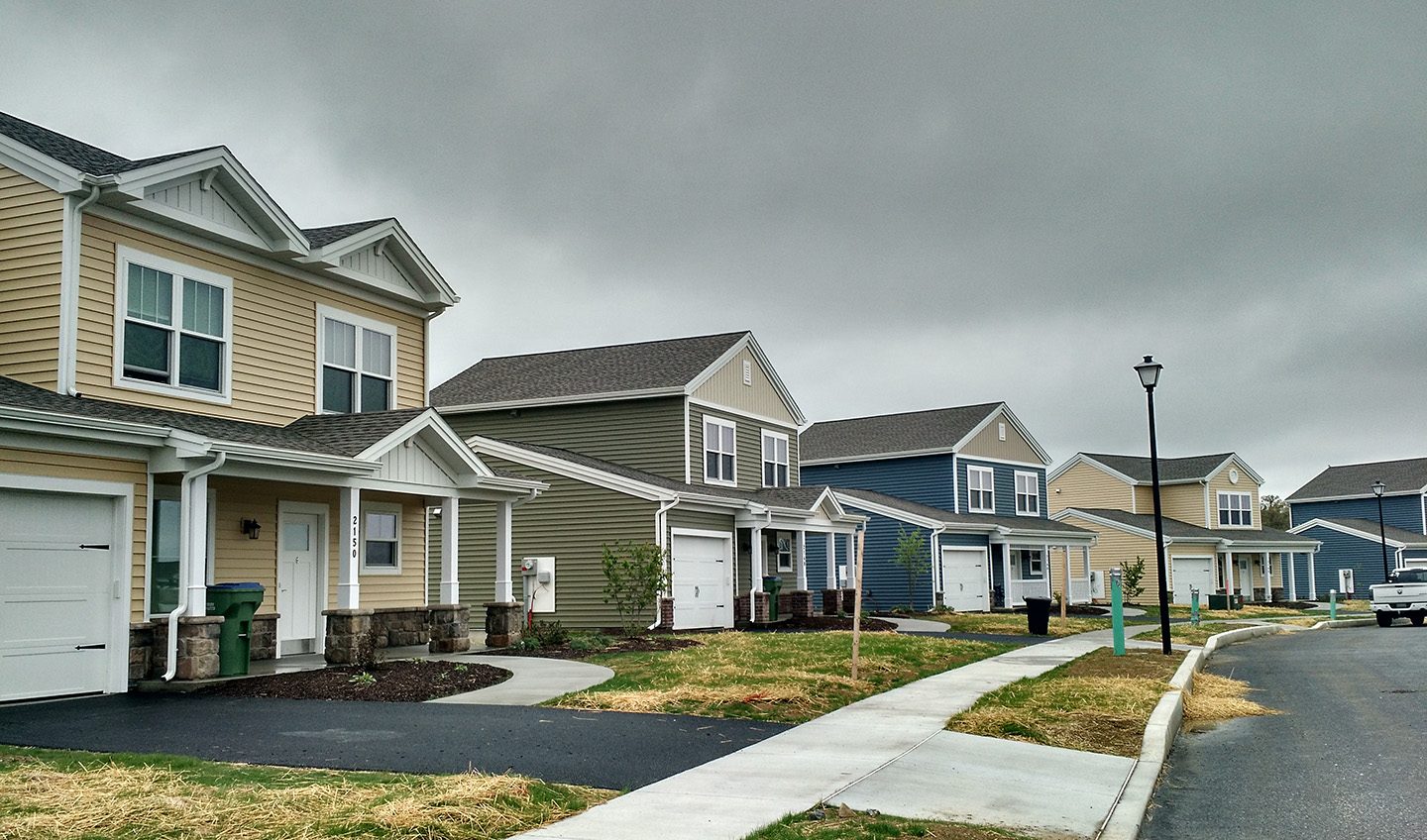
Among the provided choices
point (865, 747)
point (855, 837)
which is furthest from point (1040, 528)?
point (855, 837)

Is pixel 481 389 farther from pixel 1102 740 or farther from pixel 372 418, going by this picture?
pixel 1102 740

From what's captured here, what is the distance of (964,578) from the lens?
41844mm

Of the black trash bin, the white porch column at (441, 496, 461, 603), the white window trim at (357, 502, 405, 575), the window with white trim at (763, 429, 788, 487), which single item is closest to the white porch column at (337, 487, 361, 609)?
the white porch column at (441, 496, 461, 603)

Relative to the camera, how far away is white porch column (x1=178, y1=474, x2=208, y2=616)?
558 inches

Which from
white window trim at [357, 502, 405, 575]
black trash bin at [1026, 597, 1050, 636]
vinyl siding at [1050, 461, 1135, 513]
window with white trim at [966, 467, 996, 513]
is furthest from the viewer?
vinyl siding at [1050, 461, 1135, 513]

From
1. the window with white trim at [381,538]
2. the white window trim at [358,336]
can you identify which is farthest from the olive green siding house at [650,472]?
the white window trim at [358,336]

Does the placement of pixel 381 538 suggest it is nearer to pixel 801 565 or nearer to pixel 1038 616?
pixel 1038 616

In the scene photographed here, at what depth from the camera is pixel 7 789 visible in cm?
773

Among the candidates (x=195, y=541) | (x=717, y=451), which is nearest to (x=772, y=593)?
(x=717, y=451)

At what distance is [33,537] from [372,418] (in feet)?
17.9

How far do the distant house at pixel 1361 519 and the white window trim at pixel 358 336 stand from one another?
2067 inches

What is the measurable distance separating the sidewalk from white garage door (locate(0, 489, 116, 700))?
8637 millimetres

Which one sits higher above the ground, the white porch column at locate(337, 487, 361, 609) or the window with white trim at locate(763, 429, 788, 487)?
the window with white trim at locate(763, 429, 788, 487)

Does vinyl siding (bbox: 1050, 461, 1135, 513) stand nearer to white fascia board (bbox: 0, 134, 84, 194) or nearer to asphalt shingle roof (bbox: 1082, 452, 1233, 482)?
asphalt shingle roof (bbox: 1082, 452, 1233, 482)
